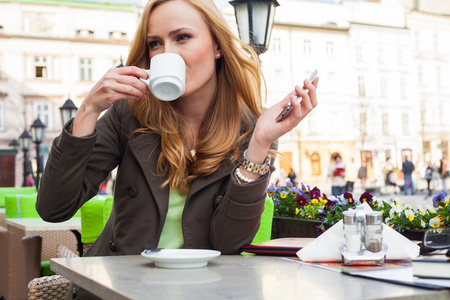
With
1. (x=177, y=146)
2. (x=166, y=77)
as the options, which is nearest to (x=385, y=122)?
(x=177, y=146)

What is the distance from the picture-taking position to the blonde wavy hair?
5.34 feet

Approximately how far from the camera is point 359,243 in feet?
3.94

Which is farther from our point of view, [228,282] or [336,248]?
[336,248]

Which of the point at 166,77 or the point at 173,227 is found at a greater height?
the point at 166,77

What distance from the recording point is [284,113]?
4.66 feet

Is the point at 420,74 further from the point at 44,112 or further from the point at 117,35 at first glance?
the point at 44,112

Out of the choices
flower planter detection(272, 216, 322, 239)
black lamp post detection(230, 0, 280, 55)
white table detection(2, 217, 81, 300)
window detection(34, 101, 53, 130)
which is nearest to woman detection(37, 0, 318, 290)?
flower planter detection(272, 216, 322, 239)

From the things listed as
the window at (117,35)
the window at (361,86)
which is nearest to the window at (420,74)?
the window at (361,86)

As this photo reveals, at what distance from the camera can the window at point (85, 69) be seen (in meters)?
27.5

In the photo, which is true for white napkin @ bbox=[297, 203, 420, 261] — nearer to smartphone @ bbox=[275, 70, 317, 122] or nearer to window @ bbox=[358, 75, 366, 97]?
smartphone @ bbox=[275, 70, 317, 122]

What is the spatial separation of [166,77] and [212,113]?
449mm

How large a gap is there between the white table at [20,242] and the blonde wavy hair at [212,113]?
2196 millimetres

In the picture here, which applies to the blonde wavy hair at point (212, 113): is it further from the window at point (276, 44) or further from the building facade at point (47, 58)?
the window at point (276, 44)

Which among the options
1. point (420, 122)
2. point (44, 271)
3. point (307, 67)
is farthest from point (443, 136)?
point (44, 271)
